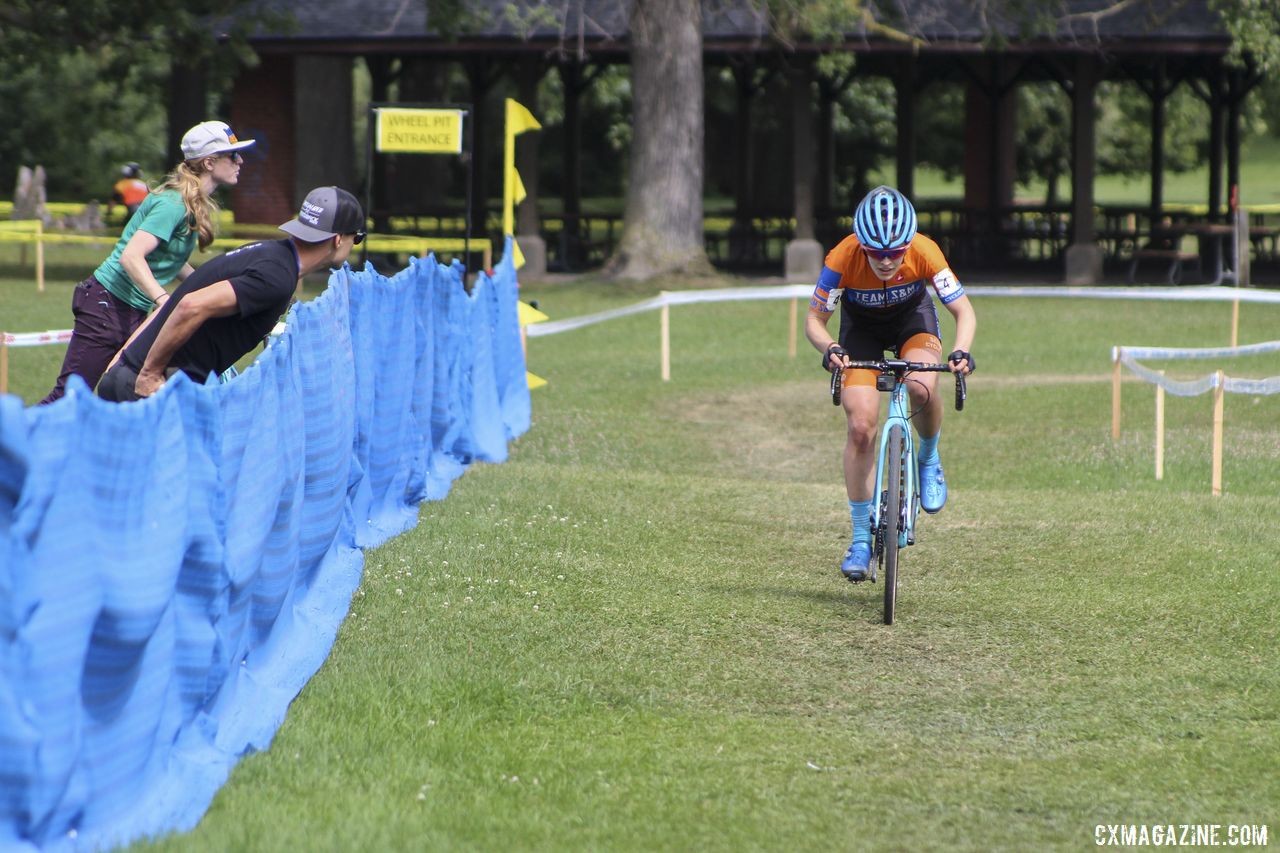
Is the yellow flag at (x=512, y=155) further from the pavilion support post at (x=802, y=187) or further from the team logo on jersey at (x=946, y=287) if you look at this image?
the pavilion support post at (x=802, y=187)

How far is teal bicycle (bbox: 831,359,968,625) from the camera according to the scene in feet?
24.4

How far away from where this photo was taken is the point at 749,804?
17.1 feet

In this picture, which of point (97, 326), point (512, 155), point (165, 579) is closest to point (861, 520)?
point (97, 326)

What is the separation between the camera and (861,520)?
320 inches

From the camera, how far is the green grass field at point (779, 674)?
5.09 metres

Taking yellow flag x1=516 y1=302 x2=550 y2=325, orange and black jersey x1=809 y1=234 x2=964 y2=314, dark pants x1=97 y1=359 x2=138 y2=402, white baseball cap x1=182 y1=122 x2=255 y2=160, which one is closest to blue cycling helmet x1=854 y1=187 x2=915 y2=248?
orange and black jersey x1=809 y1=234 x2=964 y2=314

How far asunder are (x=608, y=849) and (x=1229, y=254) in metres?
29.9

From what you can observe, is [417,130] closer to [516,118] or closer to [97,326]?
[516,118]

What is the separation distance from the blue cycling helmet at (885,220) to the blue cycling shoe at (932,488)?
131cm

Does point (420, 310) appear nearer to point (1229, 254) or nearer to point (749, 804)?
point (749, 804)

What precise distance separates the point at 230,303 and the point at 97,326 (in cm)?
191

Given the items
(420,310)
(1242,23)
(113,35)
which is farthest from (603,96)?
(420,310)

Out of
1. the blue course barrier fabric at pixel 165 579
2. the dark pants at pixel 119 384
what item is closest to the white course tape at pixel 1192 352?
the blue course barrier fabric at pixel 165 579

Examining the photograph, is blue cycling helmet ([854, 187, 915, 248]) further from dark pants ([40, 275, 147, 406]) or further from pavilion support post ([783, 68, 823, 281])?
pavilion support post ([783, 68, 823, 281])
